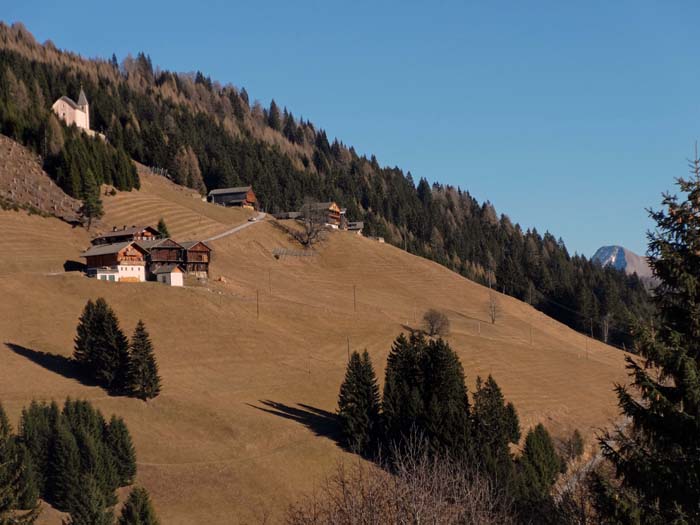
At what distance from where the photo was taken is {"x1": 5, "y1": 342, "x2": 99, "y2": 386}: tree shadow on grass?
217 ft

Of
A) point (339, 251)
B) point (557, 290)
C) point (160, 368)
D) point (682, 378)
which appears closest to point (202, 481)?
point (160, 368)

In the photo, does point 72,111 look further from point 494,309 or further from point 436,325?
point 436,325

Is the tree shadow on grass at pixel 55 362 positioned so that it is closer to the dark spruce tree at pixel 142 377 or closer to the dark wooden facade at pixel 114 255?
the dark spruce tree at pixel 142 377

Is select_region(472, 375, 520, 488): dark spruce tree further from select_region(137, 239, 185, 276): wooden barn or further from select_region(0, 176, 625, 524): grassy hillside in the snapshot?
select_region(137, 239, 185, 276): wooden barn

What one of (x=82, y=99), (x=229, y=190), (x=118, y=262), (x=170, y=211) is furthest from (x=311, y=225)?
(x=82, y=99)

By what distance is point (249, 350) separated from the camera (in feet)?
275

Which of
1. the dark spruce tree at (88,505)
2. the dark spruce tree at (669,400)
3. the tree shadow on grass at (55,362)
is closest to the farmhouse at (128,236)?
the tree shadow on grass at (55,362)

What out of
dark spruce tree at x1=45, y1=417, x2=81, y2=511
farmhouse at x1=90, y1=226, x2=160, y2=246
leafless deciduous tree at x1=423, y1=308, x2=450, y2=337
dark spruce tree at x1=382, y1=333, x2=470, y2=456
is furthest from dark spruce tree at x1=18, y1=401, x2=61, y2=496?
leafless deciduous tree at x1=423, y1=308, x2=450, y2=337

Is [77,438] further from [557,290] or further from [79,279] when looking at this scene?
[557,290]

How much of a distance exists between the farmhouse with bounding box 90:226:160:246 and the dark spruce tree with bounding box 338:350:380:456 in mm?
50431

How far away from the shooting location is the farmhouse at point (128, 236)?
103m

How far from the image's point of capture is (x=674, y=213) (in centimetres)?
1614

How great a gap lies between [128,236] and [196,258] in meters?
10.8

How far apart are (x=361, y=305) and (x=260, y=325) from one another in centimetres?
3051
